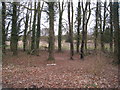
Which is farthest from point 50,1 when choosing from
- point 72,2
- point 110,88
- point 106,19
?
point 106,19

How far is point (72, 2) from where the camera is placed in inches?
550

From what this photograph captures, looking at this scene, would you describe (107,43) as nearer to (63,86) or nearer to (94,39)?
(94,39)

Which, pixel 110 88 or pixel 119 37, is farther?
pixel 119 37

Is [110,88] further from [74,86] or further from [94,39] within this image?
[94,39]

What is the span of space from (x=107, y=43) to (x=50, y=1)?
24.6ft

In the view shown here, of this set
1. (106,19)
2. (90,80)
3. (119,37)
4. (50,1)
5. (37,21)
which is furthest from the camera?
(106,19)

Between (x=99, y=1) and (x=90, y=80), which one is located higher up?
(x=99, y=1)

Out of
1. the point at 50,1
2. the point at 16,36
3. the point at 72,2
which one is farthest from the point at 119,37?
the point at 16,36

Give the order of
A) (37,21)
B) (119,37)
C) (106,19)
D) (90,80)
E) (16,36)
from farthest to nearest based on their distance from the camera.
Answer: (106,19) < (37,21) < (16,36) < (119,37) < (90,80)

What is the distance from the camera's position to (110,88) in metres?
4.88

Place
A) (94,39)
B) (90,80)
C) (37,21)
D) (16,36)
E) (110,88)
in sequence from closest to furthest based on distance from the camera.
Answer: (110,88) < (90,80) < (94,39) < (16,36) < (37,21)

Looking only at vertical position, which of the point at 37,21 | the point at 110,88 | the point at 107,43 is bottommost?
the point at 110,88

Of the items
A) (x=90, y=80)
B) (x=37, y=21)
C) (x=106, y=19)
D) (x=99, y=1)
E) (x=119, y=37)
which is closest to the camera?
(x=90, y=80)

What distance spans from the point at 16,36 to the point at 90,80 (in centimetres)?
909
